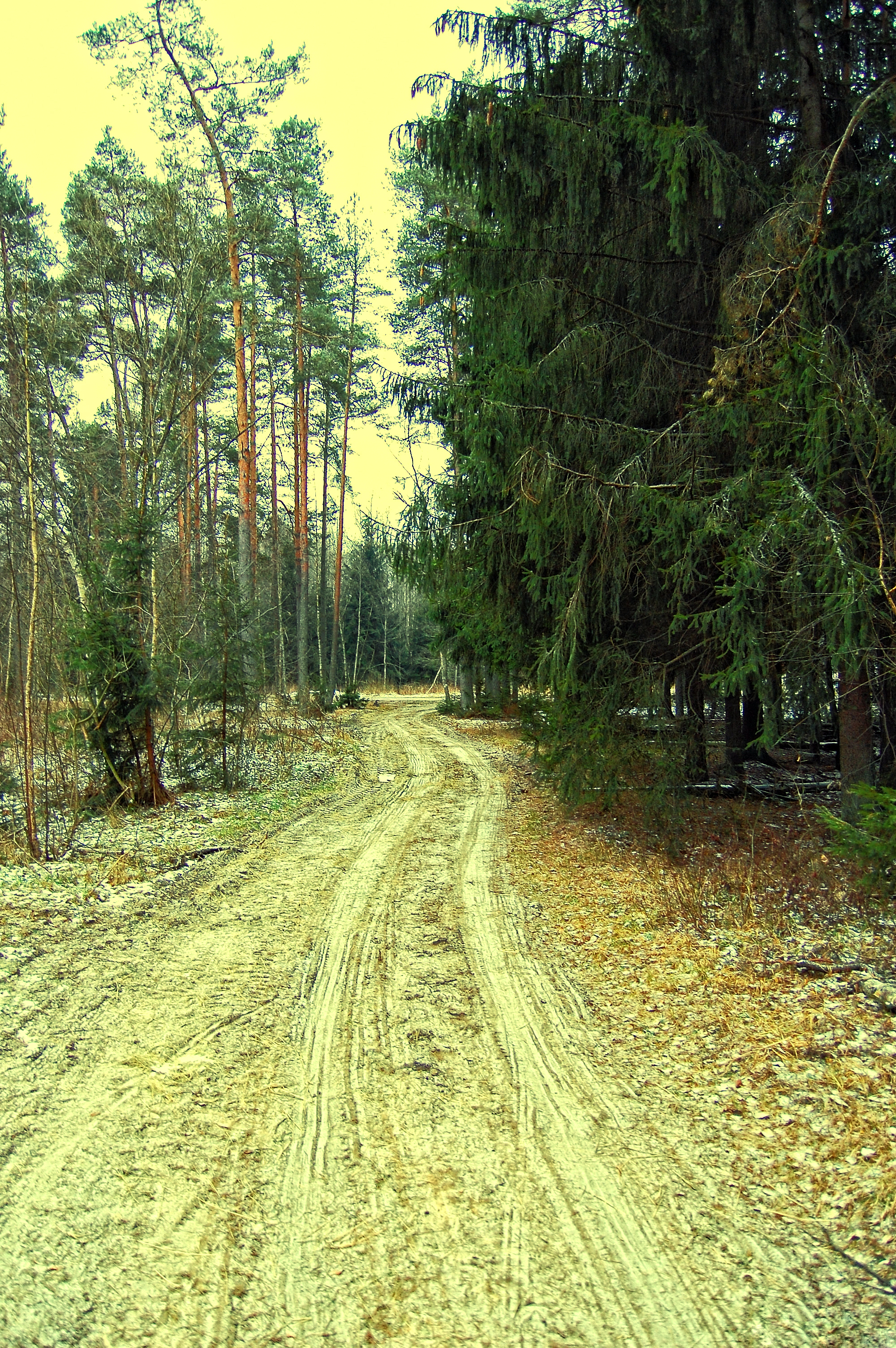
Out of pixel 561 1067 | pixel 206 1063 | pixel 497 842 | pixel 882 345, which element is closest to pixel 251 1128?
pixel 206 1063

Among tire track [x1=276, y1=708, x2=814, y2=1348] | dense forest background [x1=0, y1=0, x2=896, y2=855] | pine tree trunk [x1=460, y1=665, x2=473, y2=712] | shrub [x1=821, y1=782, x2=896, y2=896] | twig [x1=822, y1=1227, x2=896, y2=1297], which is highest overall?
dense forest background [x1=0, y1=0, x2=896, y2=855]

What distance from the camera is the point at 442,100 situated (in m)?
7.58

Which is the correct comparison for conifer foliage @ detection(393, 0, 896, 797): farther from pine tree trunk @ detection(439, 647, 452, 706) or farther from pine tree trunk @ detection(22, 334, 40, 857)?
pine tree trunk @ detection(439, 647, 452, 706)

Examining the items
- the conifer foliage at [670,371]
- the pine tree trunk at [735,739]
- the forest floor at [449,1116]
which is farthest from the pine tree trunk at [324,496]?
the forest floor at [449,1116]

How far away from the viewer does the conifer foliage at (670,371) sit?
19.9ft

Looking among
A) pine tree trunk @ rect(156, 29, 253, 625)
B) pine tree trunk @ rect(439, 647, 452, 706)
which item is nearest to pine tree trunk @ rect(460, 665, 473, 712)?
pine tree trunk @ rect(439, 647, 452, 706)

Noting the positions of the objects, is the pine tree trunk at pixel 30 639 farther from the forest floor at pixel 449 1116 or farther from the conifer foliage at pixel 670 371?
the conifer foliage at pixel 670 371

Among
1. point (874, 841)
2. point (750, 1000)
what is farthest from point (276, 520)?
point (874, 841)

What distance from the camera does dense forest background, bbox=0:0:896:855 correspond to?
622cm

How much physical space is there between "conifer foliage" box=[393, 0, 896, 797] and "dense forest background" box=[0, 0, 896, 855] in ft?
0.11

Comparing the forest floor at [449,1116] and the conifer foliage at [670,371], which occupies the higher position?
the conifer foliage at [670,371]

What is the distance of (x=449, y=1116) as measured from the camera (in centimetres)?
361

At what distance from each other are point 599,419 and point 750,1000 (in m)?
5.20

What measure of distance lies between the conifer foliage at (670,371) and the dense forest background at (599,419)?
3cm
